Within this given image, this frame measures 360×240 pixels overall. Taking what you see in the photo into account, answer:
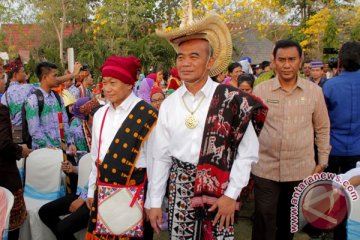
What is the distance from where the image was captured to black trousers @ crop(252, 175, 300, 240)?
3.22 m

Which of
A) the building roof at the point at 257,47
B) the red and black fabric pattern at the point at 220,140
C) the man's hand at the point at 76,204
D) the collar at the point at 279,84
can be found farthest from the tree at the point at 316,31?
the red and black fabric pattern at the point at 220,140

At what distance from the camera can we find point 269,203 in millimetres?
3215

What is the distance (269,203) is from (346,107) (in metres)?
1.19

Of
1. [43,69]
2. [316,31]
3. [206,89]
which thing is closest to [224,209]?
[206,89]

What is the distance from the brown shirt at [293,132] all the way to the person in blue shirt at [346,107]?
1.91 ft

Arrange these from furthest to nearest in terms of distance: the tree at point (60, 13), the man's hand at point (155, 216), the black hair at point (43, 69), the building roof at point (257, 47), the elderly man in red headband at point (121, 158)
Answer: the building roof at point (257, 47) → the tree at point (60, 13) → the black hair at point (43, 69) → the elderly man in red headband at point (121, 158) → the man's hand at point (155, 216)

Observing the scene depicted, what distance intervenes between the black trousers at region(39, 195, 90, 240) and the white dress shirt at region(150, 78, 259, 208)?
3.55 ft

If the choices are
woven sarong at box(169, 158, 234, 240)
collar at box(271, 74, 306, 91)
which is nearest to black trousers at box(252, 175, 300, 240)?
collar at box(271, 74, 306, 91)

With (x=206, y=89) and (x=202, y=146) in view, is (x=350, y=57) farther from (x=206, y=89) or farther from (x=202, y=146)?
(x=202, y=146)

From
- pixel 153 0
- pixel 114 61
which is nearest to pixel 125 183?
pixel 114 61

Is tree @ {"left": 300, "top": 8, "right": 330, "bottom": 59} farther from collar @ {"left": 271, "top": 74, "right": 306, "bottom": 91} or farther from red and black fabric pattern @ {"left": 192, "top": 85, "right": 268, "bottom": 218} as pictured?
red and black fabric pattern @ {"left": 192, "top": 85, "right": 268, "bottom": 218}

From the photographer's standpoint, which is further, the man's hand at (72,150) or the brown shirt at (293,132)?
the man's hand at (72,150)

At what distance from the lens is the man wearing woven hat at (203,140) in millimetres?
2289

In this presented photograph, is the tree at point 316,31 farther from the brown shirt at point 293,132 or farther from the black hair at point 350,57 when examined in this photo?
the brown shirt at point 293,132
